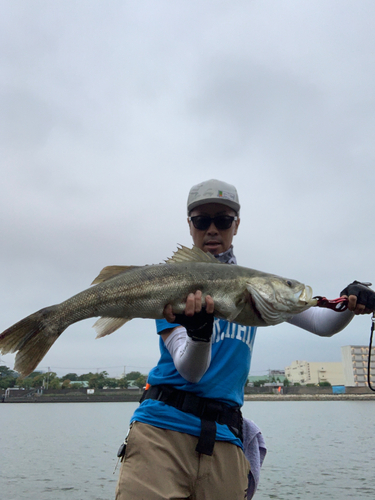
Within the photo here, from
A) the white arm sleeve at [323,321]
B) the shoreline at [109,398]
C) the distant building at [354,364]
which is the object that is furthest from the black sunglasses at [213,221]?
the distant building at [354,364]

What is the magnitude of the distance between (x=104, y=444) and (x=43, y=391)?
123147 millimetres

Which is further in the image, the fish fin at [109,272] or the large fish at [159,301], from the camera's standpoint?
the fish fin at [109,272]

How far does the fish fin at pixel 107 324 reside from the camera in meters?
3.76

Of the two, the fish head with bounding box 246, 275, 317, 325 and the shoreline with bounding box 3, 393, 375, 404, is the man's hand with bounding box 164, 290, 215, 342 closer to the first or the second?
the fish head with bounding box 246, 275, 317, 325

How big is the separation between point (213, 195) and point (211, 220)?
29 centimetres

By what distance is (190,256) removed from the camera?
4020mm

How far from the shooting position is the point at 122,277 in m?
3.85

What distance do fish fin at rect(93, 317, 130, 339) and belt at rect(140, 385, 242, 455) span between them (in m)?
0.72

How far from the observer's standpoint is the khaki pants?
3.33 metres

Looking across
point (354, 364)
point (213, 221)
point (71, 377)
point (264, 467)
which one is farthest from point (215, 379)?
point (71, 377)

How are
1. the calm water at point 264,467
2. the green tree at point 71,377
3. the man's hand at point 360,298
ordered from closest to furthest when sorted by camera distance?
the man's hand at point 360,298 → the calm water at point 264,467 → the green tree at point 71,377

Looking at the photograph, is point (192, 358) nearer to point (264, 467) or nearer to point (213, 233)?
point (213, 233)

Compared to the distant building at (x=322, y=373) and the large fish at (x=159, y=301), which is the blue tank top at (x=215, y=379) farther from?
the distant building at (x=322, y=373)

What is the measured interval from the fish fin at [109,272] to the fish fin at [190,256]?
0.40 m
